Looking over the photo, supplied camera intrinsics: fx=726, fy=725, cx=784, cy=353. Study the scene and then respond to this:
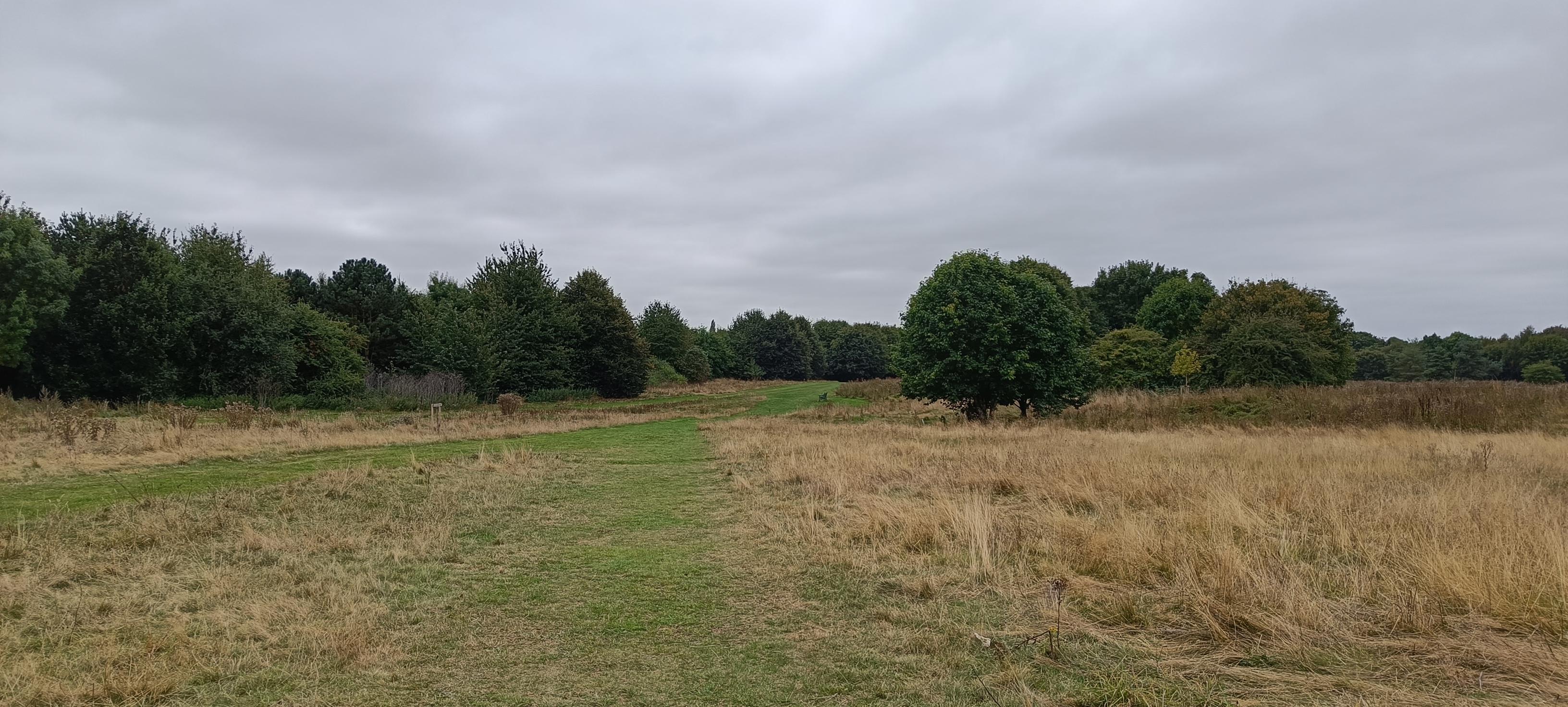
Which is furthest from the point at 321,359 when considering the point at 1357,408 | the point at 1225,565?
the point at 1357,408

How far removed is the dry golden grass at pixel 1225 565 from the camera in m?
4.35

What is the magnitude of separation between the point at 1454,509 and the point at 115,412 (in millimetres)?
37777

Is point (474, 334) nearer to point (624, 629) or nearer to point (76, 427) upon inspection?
point (76, 427)

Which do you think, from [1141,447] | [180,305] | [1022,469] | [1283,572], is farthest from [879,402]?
[1283,572]

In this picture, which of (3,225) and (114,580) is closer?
(114,580)

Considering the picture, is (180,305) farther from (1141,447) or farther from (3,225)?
(1141,447)

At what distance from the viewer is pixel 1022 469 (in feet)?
43.0

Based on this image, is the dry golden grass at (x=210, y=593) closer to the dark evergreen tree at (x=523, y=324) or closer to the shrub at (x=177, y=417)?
the shrub at (x=177, y=417)

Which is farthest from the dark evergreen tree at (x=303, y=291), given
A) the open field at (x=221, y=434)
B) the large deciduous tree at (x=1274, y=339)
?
the large deciduous tree at (x=1274, y=339)

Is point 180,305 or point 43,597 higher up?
point 180,305

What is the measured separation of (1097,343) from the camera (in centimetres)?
5000

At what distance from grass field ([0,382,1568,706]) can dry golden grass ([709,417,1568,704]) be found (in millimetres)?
35

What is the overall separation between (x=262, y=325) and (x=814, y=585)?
41.0 m

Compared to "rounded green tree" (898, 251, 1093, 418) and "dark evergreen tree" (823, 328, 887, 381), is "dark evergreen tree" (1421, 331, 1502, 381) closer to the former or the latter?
"rounded green tree" (898, 251, 1093, 418)
